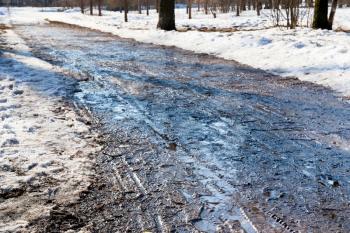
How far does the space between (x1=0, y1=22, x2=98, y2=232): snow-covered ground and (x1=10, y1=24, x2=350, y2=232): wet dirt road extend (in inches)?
6.7

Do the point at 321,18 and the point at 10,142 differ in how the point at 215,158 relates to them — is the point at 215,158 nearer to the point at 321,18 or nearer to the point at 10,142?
the point at 10,142

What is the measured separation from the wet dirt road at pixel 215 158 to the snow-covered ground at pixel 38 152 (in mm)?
170

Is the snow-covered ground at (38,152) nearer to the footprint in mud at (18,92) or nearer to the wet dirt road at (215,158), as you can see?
the footprint in mud at (18,92)

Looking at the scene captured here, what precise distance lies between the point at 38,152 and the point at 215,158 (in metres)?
1.62

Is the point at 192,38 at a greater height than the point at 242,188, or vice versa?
the point at 192,38

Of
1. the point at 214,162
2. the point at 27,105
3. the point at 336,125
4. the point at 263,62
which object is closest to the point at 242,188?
the point at 214,162

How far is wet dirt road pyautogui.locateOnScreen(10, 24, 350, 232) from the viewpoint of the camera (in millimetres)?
2799

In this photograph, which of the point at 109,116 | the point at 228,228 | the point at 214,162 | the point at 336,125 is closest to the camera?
the point at 228,228

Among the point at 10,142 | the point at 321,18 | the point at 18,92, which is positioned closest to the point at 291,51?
the point at 321,18

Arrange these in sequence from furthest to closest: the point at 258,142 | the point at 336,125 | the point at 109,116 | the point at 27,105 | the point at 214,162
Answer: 1. the point at 27,105
2. the point at 109,116
3. the point at 336,125
4. the point at 258,142
5. the point at 214,162

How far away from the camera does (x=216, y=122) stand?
4.96 metres

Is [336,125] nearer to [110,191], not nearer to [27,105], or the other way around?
[110,191]

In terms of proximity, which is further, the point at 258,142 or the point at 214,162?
the point at 258,142

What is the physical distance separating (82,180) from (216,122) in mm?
2065
